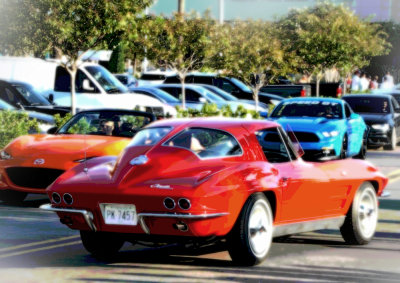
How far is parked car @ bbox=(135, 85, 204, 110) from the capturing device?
3281 centimetres

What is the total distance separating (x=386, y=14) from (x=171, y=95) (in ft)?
297

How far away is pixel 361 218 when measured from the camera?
1052 cm

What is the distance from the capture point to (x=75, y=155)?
13.3m

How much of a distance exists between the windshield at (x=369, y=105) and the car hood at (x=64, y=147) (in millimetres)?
15126

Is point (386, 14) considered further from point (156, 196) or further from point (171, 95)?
point (156, 196)

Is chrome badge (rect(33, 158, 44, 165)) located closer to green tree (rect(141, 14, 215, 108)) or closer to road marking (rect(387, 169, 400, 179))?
road marking (rect(387, 169, 400, 179))

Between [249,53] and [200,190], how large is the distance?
2434 cm

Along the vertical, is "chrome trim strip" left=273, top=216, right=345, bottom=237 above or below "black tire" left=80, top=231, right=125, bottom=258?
above

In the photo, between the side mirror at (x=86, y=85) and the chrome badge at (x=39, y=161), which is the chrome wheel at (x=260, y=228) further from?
the side mirror at (x=86, y=85)

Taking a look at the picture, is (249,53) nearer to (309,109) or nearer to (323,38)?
(323,38)

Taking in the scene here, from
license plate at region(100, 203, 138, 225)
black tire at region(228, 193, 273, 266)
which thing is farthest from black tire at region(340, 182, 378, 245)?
license plate at region(100, 203, 138, 225)

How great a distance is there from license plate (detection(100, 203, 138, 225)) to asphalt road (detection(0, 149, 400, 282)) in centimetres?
44

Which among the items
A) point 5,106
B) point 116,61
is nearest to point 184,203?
point 5,106

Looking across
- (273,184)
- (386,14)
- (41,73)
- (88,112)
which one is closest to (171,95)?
(41,73)
